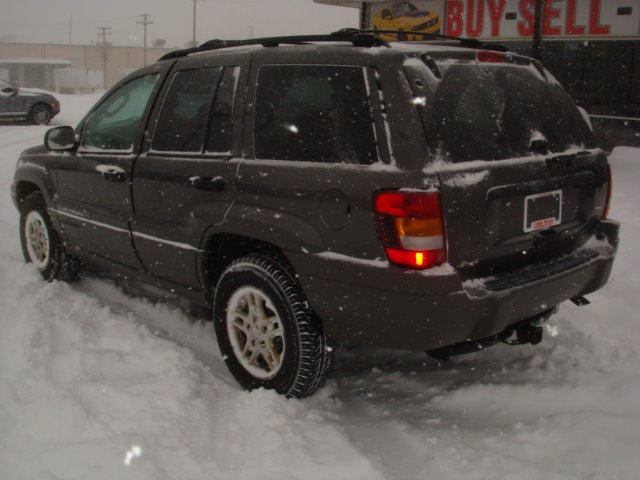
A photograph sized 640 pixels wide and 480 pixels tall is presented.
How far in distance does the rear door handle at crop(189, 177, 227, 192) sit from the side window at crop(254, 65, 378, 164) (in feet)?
0.91

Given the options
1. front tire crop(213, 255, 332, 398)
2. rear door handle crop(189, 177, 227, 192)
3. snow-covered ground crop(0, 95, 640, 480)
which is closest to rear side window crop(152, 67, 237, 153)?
rear door handle crop(189, 177, 227, 192)

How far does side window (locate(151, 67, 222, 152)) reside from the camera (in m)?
3.60

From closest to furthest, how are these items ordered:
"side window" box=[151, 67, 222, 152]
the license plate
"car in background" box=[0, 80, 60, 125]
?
the license plate → "side window" box=[151, 67, 222, 152] → "car in background" box=[0, 80, 60, 125]

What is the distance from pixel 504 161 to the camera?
2871mm

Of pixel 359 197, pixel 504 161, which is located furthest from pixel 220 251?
pixel 504 161

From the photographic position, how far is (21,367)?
345 centimetres

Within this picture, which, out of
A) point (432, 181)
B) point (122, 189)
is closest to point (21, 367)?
point (122, 189)

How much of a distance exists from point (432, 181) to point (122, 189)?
2.31 meters

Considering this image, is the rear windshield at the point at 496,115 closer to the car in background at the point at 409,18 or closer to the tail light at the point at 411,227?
the tail light at the point at 411,227

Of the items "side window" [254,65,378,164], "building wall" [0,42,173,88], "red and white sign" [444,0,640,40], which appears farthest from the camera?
"building wall" [0,42,173,88]

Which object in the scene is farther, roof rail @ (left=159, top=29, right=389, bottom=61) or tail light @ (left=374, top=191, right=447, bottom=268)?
roof rail @ (left=159, top=29, right=389, bottom=61)

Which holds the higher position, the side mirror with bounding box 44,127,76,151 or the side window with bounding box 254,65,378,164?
the side window with bounding box 254,65,378,164

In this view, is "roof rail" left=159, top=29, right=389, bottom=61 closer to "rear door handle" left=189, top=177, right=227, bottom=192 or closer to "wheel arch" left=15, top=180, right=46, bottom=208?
"rear door handle" left=189, top=177, right=227, bottom=192

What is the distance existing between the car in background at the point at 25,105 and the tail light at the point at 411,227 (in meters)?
18.7
